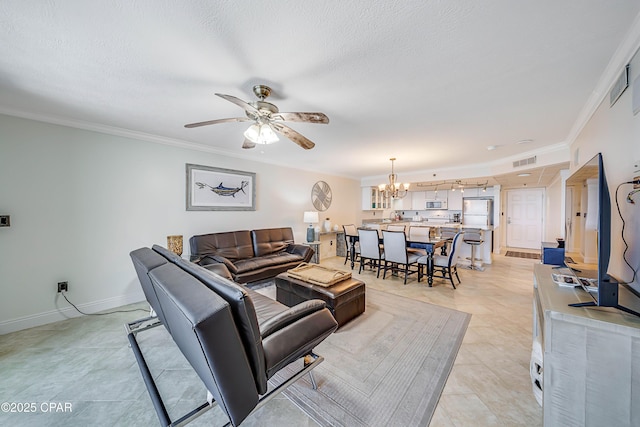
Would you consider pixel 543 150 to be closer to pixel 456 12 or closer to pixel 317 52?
pixel 456 12

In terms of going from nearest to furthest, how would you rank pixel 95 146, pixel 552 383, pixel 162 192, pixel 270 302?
pixel 552 383
pixel 270 302
pixel 95 146
pixel 162 192

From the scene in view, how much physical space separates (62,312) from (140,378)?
1914 mm

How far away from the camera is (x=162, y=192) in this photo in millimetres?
3383

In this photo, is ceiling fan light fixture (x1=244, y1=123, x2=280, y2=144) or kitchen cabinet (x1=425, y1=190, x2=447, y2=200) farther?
kitchen cabinet (x1=425, y1=190, x2=447, y2=200)

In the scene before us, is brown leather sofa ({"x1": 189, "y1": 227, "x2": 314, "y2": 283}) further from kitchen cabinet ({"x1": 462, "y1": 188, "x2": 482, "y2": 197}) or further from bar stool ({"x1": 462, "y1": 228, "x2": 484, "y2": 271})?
Result: kitchen cabinet ({"x1": 462, "y1": 188, "x2": 482, "y2": 197})

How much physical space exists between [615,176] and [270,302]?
2.93 m

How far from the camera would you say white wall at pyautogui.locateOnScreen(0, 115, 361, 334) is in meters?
2.41

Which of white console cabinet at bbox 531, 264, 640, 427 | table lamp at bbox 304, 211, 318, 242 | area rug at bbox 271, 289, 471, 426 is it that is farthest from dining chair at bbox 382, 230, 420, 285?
white console cabinet at bbox 531, 264, 640, 427

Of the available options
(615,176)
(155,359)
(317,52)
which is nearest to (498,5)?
(317,52)

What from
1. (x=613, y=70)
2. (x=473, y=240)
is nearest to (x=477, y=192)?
(x=473, y=240)

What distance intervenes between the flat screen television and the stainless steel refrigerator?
3.87 m

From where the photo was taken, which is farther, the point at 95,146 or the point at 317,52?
the point at 95,146

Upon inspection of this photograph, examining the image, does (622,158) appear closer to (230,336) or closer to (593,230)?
(593,230)

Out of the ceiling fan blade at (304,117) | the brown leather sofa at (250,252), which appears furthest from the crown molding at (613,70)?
the brown leather sofa at (250,252)
